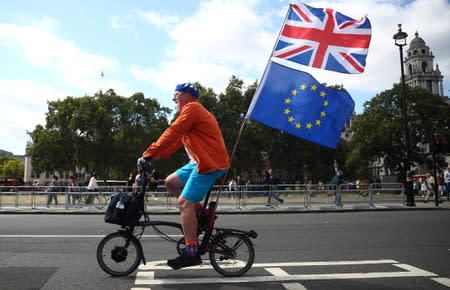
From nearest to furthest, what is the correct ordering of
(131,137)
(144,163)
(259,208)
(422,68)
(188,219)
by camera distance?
(144,163), (188,219), (259,208), (131,137), (422,68)

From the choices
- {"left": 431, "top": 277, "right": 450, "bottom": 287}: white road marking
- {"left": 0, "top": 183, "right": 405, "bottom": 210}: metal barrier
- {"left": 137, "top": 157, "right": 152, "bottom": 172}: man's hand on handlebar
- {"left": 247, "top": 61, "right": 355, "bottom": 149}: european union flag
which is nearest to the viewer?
{"left": 137, "top": 157, "right": 152, "bottom": 172}: man's hand on handlebar

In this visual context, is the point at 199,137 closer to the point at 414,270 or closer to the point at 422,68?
the point at 414,270

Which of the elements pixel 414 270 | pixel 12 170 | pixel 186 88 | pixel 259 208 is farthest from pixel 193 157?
pixel 12 170

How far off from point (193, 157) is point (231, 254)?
123cm

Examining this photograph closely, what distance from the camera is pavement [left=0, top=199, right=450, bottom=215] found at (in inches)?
728

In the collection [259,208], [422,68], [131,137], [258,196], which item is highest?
[422,68]

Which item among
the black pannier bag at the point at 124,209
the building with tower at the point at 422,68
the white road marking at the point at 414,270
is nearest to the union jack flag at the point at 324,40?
the white road marking at the point at 414,270

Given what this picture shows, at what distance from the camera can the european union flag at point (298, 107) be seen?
22.4 feet

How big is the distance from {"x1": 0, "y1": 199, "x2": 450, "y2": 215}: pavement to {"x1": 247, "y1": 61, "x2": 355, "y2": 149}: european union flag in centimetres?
1164

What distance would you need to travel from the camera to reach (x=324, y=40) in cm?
709

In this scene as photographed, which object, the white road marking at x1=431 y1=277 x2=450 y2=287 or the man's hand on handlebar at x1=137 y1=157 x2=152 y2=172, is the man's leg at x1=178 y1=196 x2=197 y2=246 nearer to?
the man's hand on handlebar at x1=137 y1=157 x2=152 y2=172

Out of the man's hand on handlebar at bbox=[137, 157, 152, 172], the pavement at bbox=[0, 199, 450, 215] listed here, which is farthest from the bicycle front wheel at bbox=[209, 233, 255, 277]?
the pavement at bbox=[0, 199, 450, 215]

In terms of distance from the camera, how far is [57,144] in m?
56.8

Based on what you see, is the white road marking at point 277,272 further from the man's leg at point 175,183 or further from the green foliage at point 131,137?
the green foliage at point 131,137
